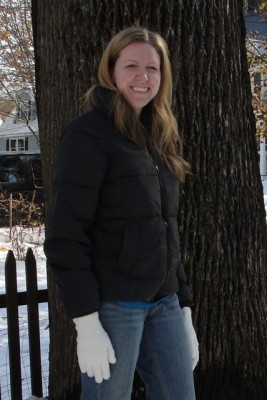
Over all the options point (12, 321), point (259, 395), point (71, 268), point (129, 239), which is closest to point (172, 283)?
point (129, 239)

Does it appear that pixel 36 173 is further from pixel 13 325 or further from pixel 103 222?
pixel 103 222

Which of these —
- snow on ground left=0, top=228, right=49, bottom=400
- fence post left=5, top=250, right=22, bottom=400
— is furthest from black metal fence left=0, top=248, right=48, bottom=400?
snow on ground left=0, top=228, right=49, bottom=400

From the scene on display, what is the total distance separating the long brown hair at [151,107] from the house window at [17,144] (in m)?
31.9

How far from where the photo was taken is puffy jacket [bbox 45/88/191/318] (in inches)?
82.6

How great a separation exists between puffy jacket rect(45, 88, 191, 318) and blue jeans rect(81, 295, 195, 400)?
73mm

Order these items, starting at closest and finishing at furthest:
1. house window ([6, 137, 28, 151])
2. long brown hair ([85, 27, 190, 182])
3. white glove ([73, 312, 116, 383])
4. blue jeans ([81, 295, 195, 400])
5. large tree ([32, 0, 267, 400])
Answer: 1. white glove ([73, 312, 116, 383])
2. blue jeans ([81, 295, 195, 400])
3. long brown hair ([85, 27, 190, 182])
4. large tree ([32, 0, 267, 400])
5. house window ([6, 137, 28, 151])

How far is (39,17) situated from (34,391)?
7.43 ft

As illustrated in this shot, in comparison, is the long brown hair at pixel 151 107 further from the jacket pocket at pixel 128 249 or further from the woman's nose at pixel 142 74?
the jacket pocket at pixel 128 249

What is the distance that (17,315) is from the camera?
372cm

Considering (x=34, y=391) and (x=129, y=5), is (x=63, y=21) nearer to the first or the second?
(x=129, y=5)

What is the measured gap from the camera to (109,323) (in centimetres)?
218

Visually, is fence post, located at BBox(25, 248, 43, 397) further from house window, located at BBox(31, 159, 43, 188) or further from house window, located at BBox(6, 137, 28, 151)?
house window, located at BBox(6, 137, 28, 151)

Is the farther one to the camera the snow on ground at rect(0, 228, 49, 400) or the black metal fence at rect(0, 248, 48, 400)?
the snow on ground at rect(0, 228, 49, 400)

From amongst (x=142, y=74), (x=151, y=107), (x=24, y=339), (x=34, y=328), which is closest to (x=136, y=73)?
(x=142, y=74)
